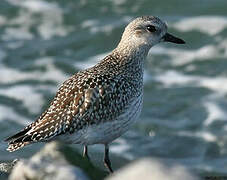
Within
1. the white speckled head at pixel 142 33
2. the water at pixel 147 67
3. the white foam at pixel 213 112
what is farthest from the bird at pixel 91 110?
the white foam at pixel 213 112

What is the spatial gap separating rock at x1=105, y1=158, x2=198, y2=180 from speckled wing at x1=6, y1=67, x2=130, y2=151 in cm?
291

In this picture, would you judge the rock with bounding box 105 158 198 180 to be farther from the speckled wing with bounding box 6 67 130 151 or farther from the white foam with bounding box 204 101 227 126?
the white foam with bounding box 204 101 227 126

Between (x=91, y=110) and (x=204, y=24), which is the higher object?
(x=204, y=24)

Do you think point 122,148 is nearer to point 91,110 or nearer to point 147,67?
point 147,67

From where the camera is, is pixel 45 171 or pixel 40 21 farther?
pixel 40 21

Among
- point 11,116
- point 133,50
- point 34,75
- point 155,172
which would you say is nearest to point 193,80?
point 34,75

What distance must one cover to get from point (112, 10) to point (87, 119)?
9.50m

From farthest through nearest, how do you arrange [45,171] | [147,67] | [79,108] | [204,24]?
[204,24]
[147,67]
[79,108]
[45,171]

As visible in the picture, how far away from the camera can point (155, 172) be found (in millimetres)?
5391

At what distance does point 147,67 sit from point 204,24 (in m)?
2.06

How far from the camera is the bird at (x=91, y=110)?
8383 mm

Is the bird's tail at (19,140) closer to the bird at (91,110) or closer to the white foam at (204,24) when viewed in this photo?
the bird at (91,110)

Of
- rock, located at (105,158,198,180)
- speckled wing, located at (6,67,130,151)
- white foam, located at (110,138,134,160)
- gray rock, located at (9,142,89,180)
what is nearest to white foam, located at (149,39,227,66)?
white foam, located at (110,138,134,160)

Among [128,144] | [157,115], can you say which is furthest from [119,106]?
[157,115]
